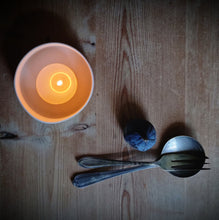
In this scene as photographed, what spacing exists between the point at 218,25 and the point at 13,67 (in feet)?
1.62

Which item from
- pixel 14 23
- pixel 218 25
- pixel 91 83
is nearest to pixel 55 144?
pixel 91 83

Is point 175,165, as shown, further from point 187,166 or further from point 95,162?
point 95,162

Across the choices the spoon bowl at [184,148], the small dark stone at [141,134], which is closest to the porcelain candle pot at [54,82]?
the small dark stone at [141,134]

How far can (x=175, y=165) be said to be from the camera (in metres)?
0.39

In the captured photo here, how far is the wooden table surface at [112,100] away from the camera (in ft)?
1.24

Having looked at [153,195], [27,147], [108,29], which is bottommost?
[153,195]

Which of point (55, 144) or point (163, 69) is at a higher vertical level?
point (163, 69)

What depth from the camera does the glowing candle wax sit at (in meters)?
0.38

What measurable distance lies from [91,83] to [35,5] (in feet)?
0.75

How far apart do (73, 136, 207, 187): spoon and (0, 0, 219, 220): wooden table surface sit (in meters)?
0.02

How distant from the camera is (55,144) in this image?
1.27ft

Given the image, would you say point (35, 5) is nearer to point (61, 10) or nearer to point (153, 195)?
point (61, 10)

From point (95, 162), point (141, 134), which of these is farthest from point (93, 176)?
point (141, 134)

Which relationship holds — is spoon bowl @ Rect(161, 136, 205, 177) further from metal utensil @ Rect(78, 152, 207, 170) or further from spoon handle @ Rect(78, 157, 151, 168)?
spoon handle @ Rect(78, 157, 151, 168)
